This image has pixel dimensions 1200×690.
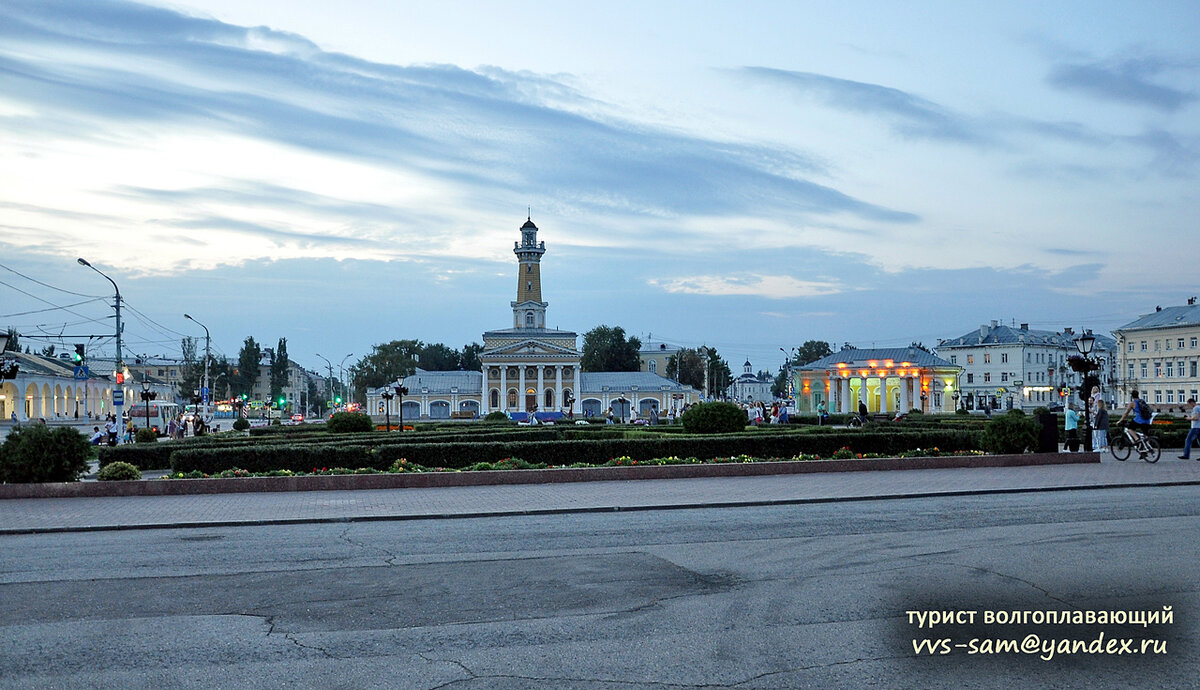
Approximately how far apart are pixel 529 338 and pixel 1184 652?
407ft

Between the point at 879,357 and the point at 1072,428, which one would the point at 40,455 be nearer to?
the point at 1072,428

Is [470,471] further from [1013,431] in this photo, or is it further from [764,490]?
[1013,431]

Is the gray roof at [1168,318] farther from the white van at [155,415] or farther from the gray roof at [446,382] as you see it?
the white van at [155,415]

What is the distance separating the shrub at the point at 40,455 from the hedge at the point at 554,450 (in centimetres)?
288

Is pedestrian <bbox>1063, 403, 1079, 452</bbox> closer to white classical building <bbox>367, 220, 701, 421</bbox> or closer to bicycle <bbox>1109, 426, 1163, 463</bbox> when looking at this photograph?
bicycle <bbox>1109, 426, 1163, 463</bbox>

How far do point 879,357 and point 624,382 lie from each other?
3550cm

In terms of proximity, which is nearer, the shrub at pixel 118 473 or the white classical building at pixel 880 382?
the shrub at pixel 118 473

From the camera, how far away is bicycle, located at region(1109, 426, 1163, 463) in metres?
25.7

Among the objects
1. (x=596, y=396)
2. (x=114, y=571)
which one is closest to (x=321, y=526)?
(x=114, y=571)

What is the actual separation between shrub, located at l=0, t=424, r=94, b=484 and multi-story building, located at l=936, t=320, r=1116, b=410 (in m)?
122

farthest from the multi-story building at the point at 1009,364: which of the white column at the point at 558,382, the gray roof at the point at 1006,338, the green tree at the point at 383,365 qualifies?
the green tree at the point at 383,365

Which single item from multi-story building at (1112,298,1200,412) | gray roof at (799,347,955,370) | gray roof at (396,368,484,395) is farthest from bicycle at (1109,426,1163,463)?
gray roof at (396,368,484,395)

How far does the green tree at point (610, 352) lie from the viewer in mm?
157750

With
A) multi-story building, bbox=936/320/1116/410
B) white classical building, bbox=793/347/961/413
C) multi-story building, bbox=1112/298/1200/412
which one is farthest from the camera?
→ multi-story building, bbox=936/320/1116/410
